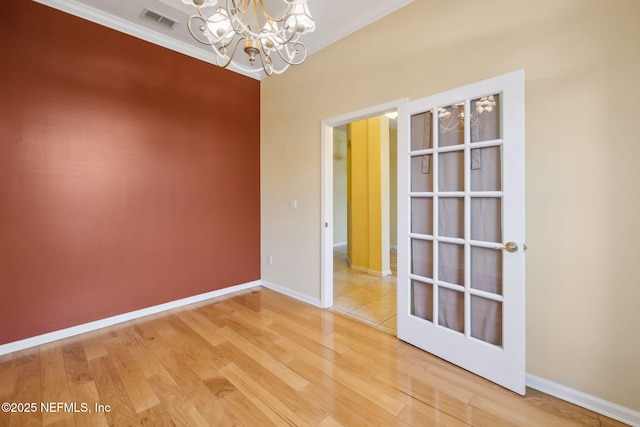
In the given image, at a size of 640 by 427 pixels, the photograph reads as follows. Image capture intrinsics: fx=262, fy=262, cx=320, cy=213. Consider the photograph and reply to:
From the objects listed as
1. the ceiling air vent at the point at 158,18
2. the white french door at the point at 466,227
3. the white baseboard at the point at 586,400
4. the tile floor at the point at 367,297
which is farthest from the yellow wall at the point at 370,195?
the ceiling air vent at the point at 158,18

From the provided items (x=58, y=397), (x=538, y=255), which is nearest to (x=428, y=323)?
(x=538, y=255)

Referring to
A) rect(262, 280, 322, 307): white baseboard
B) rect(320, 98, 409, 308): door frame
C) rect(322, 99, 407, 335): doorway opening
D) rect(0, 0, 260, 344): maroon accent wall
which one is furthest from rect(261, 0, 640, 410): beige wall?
rect(0, 0, 260, 344): maroon accent wall

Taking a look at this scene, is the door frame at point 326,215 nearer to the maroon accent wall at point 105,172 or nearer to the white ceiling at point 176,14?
the white ceiling at point 176,14

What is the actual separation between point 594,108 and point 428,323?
177cm

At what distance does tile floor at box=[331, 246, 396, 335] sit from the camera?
2.77 meters

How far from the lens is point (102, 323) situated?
258 centimetres

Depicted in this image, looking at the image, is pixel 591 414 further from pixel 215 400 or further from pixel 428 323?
pixel 215 400

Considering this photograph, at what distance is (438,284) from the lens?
206 cm

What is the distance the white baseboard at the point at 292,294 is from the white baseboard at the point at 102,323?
1.51ft

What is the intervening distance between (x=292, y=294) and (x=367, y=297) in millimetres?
971

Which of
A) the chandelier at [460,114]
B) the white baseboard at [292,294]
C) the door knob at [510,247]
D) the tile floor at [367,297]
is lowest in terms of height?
the tile floor at [367,297]

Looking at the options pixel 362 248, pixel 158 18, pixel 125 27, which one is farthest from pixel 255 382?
pixel 125 27

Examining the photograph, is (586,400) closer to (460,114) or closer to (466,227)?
(466,227)

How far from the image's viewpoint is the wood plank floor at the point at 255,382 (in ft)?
4.95
